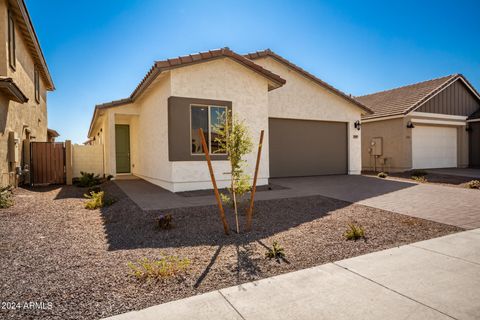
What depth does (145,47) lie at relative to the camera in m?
10.8

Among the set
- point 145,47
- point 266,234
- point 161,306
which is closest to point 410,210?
point 266,234

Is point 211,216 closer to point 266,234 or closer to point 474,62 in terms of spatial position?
point 266,234

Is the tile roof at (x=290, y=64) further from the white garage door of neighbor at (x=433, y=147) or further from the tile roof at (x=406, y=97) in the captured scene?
the white garage door of neighbor at (x=433, y=147)

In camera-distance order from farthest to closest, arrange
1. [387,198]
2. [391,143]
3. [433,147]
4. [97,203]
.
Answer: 1. [433,147]
2. [391,143]
3. [387,198]
4. [97,203]

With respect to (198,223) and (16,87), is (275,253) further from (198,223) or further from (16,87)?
(16,87)

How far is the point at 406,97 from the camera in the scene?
18.3 meters

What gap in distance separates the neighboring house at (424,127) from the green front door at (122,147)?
15.7 m

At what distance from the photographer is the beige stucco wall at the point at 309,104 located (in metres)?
13.0

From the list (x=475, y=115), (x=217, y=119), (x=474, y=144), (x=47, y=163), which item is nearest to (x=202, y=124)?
(x=217, y=119)

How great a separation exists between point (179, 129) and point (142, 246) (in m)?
5.16

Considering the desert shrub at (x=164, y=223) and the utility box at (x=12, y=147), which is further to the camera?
the utility box at (x=12, y=147)

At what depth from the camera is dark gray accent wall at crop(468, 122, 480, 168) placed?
19172 millimetres

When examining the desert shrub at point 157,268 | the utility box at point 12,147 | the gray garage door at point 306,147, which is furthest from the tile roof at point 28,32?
the desert shrub at point 157,268

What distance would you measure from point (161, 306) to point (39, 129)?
16.5 metres
